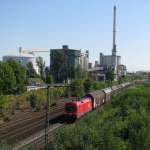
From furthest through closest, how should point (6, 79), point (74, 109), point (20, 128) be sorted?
1. point (6, 79)
2. point (74, 109)
3. point (20, 128)

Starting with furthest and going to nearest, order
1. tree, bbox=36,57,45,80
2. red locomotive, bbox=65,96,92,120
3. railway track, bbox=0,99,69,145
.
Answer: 1. tree, bbox=36,57,45,80
2. red locomotive, bbox=65,96,92,120
3. railway track, bbox=0,99,69,145

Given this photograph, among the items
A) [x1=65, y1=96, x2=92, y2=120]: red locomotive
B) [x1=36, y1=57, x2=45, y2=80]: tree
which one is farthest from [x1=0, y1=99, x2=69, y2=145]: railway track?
[x1=36, y1=57, x2=45, y2=80]: tree

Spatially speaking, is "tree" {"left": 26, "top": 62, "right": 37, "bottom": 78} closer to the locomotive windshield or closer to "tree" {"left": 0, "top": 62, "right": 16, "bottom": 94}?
"tree" {"left": 0, "top": 62, "right": 16, "bottom": 94}

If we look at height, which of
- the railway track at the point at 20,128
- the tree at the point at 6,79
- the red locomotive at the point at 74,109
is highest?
the tree at the point at 6,79

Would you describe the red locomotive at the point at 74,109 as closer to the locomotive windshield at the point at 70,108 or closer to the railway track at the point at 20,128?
the locomotive windshield at the point at 70,108

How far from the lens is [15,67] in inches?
4070

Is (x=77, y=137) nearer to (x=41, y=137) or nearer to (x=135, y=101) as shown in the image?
(x=41, y=137)

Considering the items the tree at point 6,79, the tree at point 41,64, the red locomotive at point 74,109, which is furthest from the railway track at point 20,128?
the tree at point 41,64

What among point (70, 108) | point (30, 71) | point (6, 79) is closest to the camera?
point (70, 108)

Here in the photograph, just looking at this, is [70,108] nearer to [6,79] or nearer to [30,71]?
[6,79]

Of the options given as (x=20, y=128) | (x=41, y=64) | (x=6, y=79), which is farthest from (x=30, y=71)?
(x=20, y=128)

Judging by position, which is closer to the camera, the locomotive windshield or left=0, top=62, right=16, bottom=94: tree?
the locomotive windshield

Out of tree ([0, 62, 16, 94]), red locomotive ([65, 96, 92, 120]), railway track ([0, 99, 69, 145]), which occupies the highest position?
tree ([0, 62, 16, 94])

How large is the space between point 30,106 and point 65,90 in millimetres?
29463
